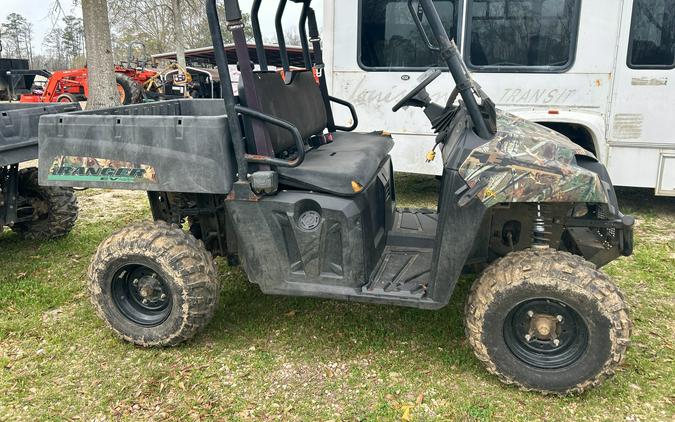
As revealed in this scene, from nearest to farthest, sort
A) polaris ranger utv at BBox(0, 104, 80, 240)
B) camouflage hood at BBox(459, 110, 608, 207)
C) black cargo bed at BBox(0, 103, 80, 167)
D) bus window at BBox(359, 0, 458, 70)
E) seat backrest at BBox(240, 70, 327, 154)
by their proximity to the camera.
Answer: camouflage hood at BBox(459, 110, 608, 207) < seat backrest at BBox(240, 70, 327, 154) < black cargo bed at BBox(0, 103, 80, 167) < polaris ranger utv at BBox(0, 104, 80, 240) < bus window at BBox(359, 0, 458, 70)

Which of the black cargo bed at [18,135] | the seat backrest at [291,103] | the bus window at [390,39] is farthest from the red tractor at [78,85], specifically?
the seat backrest at [291,103]

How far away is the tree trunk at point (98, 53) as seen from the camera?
10.6m

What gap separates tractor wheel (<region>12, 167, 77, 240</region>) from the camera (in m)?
5.28

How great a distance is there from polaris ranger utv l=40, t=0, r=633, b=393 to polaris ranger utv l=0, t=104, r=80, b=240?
4.86 feet

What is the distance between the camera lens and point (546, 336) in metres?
2.92

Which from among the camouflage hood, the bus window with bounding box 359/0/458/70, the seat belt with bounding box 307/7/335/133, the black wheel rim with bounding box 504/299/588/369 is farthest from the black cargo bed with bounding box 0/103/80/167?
the black wheel rim with bounding box 504/299/588/369

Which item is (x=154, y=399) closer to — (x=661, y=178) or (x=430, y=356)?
(x=430, y=356)

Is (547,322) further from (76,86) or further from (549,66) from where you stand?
(76,86)

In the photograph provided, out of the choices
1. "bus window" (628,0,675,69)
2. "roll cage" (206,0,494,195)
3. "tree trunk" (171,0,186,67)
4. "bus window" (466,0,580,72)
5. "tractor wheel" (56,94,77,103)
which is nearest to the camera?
"roll cage" (206,0,494,195)

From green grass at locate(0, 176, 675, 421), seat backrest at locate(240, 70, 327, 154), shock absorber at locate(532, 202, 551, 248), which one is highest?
A: seat backrest at locate(240, 70, 327, 154)

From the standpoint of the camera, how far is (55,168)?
331 cm

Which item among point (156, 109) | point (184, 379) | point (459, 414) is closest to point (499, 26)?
point (156, 109)

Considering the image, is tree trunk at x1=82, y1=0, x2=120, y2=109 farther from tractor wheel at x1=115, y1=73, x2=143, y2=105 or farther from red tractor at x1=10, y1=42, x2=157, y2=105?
tractor wheel at x1=115, y1=73, x2=143, y2=105

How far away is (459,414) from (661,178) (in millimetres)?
4314
